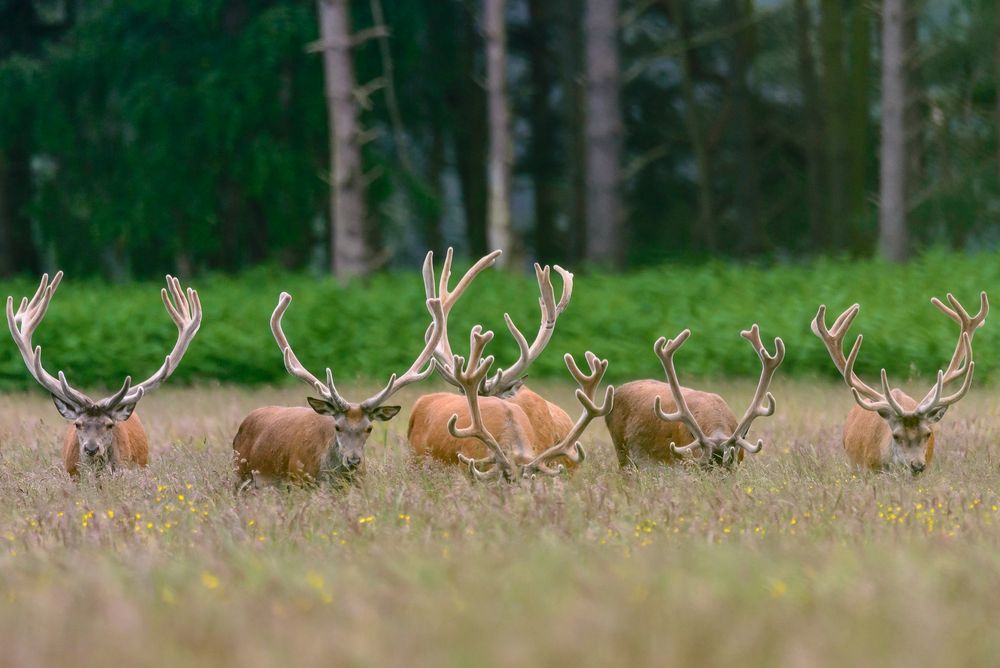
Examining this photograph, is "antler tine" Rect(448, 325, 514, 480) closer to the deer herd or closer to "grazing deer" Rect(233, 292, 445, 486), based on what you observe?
the deer herd

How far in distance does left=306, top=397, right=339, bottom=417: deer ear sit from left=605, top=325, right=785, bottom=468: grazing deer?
176 centimetres

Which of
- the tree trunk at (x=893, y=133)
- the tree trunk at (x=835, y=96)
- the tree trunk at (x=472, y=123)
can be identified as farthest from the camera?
the tree trunk at (x=472, y=123)

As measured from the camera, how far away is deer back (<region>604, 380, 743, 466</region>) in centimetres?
945

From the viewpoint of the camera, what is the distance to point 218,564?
6.33 m

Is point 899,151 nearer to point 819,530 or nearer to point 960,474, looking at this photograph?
point 960,474

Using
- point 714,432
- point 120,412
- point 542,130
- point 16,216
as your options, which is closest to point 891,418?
point 714,432

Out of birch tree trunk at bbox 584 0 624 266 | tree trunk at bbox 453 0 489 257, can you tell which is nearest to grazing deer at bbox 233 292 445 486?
birch tree trunk at bbox 584 0 624 266

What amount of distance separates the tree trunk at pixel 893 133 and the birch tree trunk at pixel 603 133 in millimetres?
3581

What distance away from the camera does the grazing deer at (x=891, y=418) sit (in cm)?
919

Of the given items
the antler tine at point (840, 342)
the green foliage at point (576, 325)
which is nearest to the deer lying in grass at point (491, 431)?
the antler tine at point (840, 342)

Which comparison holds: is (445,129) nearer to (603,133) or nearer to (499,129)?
(499,129)

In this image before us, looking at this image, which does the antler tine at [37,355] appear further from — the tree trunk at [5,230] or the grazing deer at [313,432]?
the tree trunk at [5,230]

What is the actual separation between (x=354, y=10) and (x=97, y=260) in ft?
22.6

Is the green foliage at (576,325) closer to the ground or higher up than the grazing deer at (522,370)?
closer to the ground
